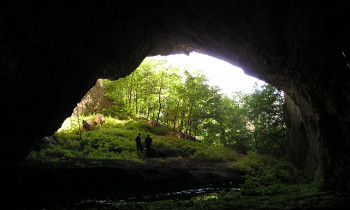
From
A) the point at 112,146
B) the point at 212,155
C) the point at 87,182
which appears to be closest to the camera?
the point at 87,182

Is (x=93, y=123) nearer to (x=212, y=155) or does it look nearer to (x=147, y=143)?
(x=147, y=143)

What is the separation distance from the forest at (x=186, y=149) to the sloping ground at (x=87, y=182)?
100 mm

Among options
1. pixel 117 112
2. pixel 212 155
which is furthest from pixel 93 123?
pixel 212 155

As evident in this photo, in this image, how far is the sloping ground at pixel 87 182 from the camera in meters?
6.62

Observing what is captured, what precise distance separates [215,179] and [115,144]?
8948 millimetres

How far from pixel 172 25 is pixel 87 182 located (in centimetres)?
974

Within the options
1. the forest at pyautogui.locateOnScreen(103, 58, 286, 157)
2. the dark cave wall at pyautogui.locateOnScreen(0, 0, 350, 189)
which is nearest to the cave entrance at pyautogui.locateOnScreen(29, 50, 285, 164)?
the forest at pyautogui.locateOnScreen(103, 58, 286, 157)

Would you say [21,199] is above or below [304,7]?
below

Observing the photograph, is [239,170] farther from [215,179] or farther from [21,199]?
[21,199]

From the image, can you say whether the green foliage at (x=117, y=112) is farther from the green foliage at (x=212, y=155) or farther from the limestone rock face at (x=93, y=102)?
the green foliage at (x=212, y=155)

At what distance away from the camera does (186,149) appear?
1942 centimetres

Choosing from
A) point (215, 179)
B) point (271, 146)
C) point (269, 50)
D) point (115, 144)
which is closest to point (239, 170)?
point (215, 179)

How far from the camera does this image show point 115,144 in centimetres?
1681

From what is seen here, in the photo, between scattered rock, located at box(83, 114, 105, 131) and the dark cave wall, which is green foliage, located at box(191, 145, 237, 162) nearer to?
the dark cave wall
